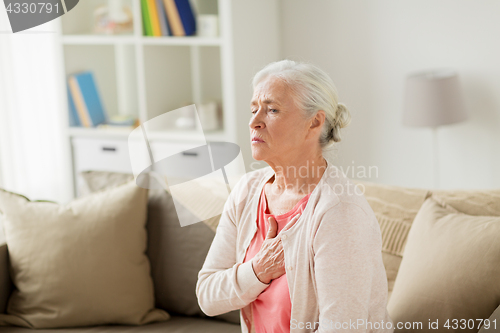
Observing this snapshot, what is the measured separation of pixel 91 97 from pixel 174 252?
1.80m

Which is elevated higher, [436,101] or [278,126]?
[278,126]

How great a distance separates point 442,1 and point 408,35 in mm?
228

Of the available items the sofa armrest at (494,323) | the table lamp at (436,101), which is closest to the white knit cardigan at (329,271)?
the sofa armrest at (494,323)

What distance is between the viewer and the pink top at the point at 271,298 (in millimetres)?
1339

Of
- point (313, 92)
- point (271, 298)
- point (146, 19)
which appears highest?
point (146, 19)

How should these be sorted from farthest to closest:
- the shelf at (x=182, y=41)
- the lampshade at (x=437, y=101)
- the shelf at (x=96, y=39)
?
the shelf at (x=96, y=39) → the shelf at (x=182, y=41) → the lampshade at (x=437, y=101)

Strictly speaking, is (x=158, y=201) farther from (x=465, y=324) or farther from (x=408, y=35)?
(x=408, y=35)

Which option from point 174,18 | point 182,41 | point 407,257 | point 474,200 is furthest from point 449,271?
point 174,18

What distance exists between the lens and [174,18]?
118 inches

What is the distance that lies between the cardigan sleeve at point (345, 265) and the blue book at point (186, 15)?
78.9 inches

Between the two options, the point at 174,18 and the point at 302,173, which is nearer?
the point at 302,173

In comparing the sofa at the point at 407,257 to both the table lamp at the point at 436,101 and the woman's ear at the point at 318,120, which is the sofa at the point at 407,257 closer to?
the woman's ear at the point at 318,120

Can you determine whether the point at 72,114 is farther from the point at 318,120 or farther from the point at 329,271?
the point at 329,271

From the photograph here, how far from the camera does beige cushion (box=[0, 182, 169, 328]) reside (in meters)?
1.85
